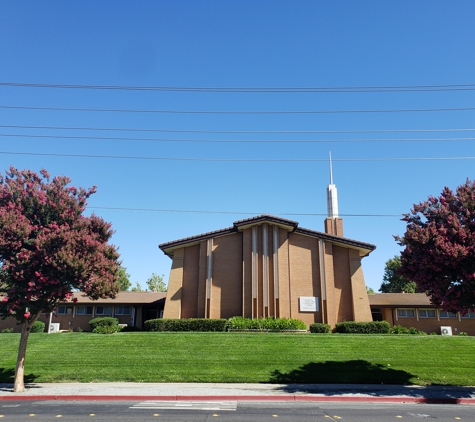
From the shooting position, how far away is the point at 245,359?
1988cm

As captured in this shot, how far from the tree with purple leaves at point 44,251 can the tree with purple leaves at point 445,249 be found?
12121 mm

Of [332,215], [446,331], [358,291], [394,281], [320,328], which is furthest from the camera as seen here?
[394,281]

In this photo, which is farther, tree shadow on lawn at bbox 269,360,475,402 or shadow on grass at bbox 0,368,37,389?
shadow on grass at bbox 0,368,37,389

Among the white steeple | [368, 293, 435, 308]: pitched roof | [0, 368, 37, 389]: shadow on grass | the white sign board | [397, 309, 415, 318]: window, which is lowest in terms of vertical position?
[0, 368, 37, 389]: shadow on grass

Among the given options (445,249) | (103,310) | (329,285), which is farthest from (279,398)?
(103,310)

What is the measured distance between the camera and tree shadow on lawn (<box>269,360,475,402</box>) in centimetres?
1524

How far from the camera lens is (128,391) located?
15.1 metres

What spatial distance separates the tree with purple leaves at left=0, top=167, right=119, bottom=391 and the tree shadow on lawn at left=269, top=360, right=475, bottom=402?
335 inches

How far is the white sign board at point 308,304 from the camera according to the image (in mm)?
31891

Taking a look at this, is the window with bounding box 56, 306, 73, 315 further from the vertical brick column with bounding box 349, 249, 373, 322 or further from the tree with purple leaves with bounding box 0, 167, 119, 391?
the vertical brick column with bounding box 349, 249, 373, 322

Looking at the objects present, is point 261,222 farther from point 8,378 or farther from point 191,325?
point 8,378

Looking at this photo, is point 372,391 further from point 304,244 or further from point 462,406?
point 304,244

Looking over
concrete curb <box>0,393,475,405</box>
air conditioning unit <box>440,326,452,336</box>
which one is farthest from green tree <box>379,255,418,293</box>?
concrete curb <box>0,393,475,405</box>

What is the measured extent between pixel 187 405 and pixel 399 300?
105 feet
